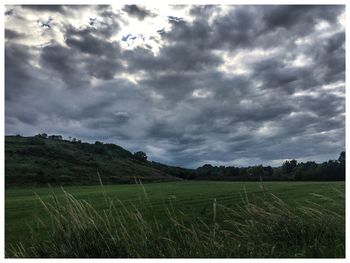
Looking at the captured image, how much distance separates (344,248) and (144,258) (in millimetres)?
3821

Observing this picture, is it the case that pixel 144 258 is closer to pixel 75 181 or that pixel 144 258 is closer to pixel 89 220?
pixel 89 220

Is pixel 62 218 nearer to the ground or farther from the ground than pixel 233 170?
nearer to the ground

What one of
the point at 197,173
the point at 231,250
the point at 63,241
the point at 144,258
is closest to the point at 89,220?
the point at 63,241

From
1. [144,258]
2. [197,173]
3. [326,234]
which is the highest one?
[197,173]

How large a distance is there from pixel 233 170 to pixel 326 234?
1435 centimetres

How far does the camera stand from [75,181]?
4147cm

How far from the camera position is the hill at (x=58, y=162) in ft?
133

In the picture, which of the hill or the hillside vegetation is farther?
the hill

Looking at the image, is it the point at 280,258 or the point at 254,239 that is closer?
the point at 280,258

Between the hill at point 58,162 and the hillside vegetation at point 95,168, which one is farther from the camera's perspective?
the hill at point 58,162

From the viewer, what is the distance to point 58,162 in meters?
53.7

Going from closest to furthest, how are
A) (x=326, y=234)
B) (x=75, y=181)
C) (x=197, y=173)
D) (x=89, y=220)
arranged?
(x=326, y=234)
(x=89, y=220)
(x=197, y=173)
(x=75, y=181)

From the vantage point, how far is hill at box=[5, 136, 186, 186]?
4041 cm

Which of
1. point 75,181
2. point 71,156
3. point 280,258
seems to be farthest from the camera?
point 71,156
